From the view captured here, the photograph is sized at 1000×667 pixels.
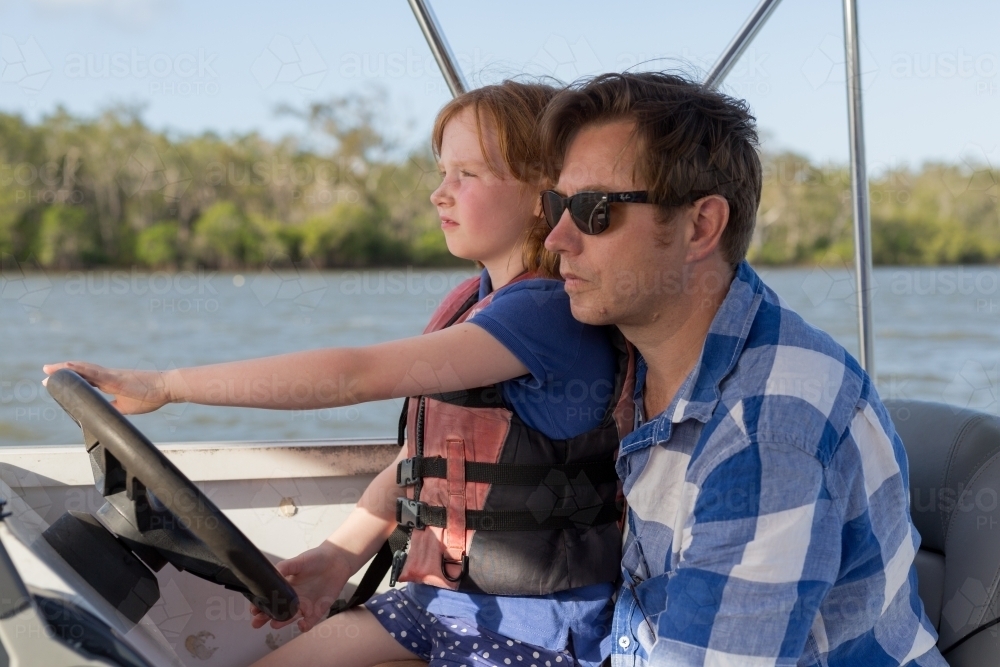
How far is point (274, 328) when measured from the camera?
23.1m

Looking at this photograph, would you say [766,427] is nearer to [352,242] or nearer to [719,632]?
[719,632]

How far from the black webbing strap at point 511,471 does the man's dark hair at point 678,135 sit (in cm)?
40

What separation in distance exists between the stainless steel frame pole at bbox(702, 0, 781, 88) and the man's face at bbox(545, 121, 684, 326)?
781 mm

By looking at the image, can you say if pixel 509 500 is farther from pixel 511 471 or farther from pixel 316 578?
pixel 316 578

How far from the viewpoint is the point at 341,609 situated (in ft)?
5.79

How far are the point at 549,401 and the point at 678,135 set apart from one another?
46cm

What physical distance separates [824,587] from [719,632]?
148 mm

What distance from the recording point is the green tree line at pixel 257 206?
851 inches

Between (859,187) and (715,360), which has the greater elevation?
(859,187)

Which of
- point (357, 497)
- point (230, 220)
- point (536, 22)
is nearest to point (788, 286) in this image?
point (536, 22)

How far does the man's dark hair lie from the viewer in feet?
4.55
